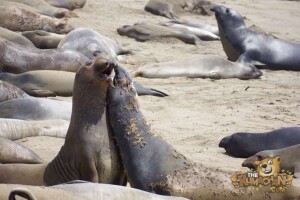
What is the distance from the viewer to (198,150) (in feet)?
22.3

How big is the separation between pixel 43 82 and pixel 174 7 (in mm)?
7297

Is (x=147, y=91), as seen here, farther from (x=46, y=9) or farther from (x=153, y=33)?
(x=46, y=9)

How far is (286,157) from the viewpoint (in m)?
6.10

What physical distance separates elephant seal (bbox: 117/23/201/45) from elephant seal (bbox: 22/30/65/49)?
174 centimetres

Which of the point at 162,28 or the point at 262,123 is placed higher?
the point at 262,123

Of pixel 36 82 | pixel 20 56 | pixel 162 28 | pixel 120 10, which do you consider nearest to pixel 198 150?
pixel 36 82

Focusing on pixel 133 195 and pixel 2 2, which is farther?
pixel 2 2

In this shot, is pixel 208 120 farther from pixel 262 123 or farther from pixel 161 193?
pixel 161 193

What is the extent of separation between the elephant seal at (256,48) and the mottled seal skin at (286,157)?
5.09 m

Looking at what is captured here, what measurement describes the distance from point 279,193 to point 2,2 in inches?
312

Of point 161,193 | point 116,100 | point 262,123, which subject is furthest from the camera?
point 262,123

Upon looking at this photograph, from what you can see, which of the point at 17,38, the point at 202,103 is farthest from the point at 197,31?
the point at 202,103

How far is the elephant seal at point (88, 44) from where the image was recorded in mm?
10406
